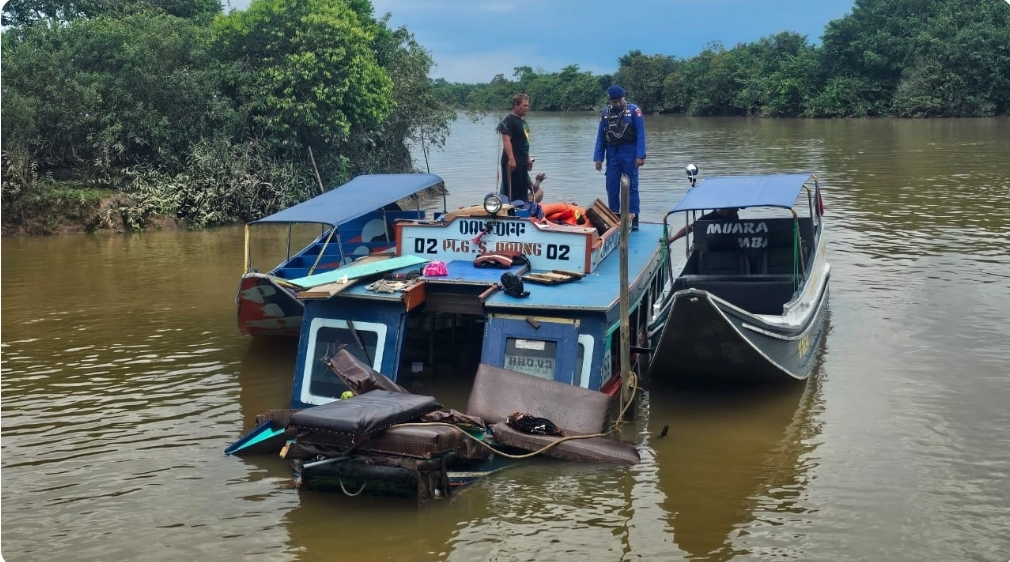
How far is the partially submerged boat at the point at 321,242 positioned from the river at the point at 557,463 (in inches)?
21.9

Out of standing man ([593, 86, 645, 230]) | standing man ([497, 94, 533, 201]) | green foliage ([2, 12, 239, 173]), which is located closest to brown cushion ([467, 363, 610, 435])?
standing man ([593, 86, 645, 230])

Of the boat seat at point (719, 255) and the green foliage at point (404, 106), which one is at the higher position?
the green foliage at point (404, 106)

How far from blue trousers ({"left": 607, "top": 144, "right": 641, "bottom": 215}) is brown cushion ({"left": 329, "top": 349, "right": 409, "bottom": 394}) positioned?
527 centimetres

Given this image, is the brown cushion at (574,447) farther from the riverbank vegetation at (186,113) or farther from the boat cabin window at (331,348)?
the riverbank vegetation at (186,113)

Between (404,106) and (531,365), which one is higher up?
(404,106)

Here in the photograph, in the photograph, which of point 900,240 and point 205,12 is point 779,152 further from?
point 205,12

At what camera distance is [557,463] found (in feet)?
27.1

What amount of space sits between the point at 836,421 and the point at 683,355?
155 centimetres

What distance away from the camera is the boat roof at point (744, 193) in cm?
1030

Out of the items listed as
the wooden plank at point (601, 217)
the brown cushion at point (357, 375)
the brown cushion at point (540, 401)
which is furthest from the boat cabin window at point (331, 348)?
the wooden plank at point (601, 217)

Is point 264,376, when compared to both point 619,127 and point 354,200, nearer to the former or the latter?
point 354,200

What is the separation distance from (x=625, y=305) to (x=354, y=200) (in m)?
4.36

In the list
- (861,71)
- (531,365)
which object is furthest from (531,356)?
(861,71)

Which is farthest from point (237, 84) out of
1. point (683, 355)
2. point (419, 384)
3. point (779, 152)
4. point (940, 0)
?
point (940, 0)
